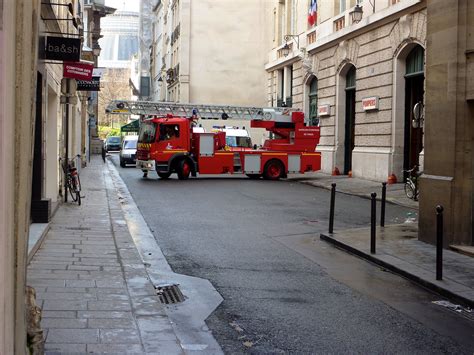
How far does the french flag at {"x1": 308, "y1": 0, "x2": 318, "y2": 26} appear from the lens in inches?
1334

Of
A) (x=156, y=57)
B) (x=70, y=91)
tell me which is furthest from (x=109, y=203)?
(x=156, y=57)

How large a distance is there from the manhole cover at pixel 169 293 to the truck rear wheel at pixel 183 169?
20.1 metres

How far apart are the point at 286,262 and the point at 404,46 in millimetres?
17447

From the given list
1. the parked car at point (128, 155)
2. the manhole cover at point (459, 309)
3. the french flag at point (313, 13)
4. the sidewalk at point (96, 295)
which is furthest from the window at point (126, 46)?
the manhole cover at point (459, 309)

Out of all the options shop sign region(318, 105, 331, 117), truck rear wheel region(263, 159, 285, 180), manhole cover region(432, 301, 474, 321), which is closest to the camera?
manhole cover region(432, 301, 474, 321)

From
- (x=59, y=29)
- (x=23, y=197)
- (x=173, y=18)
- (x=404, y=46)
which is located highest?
(x=173, y=18)

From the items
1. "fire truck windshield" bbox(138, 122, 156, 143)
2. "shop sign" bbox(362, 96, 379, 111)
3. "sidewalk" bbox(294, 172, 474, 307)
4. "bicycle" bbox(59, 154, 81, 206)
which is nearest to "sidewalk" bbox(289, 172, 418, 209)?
"shop sign" bbox(362, 96, 379, 111)

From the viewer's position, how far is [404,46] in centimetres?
2481

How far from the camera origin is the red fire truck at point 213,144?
27.7 metres

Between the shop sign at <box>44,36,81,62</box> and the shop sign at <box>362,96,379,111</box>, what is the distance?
1758cm

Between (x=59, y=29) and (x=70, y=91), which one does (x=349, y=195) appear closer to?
(x=70, y=91)

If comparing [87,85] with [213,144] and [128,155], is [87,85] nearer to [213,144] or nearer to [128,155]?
[213,144]

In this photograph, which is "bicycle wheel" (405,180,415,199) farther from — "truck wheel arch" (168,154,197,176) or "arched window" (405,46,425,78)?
"truck wheel arch" (168,154,197,176)

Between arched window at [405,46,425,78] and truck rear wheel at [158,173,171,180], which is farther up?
arched window at [405,46,425,78]
